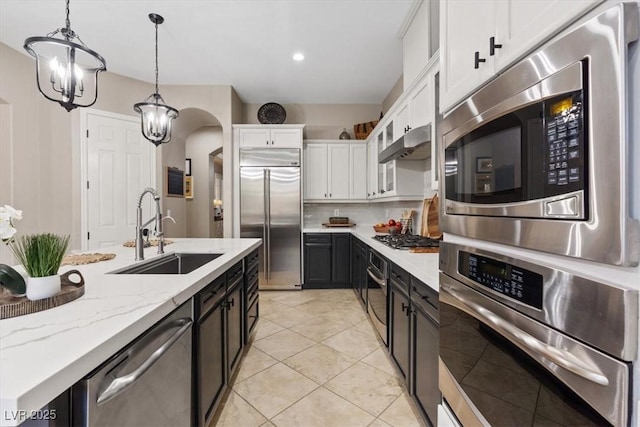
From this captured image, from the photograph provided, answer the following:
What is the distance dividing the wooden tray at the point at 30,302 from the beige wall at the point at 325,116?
4.16 m

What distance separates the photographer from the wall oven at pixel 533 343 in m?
0.48

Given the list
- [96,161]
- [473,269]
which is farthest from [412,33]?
[96,161]

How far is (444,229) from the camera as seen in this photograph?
104 cm

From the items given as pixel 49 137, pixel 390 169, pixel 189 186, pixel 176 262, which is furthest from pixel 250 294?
pixel 189 186

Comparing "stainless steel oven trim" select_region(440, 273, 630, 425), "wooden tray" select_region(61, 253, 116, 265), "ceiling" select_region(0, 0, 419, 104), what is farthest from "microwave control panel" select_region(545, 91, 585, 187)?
"ceiling" select_region(0, 0, 419, 104)

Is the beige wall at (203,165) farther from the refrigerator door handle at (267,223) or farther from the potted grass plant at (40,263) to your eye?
the potted grass plant at (40,263)

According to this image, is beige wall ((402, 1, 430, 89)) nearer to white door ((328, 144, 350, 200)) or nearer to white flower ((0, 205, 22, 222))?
white door ((328, 144, 350, 200))

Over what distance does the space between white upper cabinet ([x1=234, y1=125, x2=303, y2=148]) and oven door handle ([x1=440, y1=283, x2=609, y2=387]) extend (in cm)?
367

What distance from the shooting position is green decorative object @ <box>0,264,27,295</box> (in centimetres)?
90

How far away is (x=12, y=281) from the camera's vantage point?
912 millimetres

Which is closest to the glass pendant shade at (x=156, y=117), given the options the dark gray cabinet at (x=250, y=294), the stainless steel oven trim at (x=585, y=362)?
the dark gray cabinet at (x=250, y=294)

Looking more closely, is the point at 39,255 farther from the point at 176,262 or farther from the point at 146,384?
the point at 176,262

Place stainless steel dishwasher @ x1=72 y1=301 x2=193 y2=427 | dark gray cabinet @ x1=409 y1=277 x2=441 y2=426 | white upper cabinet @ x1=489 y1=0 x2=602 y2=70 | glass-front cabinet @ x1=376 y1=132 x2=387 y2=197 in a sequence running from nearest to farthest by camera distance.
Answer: white upper cabinet @ x1=489 y1=0 x2=602 y2=70
stainless steel dishwasher @ x1=72 y1=301 x2=193 y2=427
dark gray cabinet @ x1=409 y1=277 x2=441 y2=426
glass-front cabinet @ x1=376 y1=132 x2=387 y2=197

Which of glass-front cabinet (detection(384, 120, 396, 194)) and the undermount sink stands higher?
glass-front cabinet (detection(384, 120, 396, 194))
